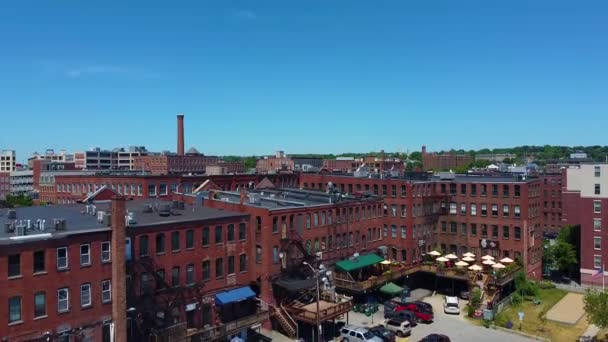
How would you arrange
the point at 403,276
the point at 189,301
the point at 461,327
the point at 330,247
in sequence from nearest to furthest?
the point at 189,301
the point at 461,327
the point at 330,247
the point at 403,276

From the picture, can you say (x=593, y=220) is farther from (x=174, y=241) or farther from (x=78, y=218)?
(x=78, y=218)

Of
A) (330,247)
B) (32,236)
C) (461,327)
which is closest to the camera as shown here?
(32,236)

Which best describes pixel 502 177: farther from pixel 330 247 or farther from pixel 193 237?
pixel 193 237

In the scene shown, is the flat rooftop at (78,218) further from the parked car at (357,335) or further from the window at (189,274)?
the parked car at (357,335)

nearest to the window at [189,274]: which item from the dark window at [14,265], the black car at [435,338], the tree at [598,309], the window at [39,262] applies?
the window at [39,262]

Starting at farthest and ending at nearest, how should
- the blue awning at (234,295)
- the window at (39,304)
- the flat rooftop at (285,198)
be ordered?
the flat rooftop at (285,198)
the blue awning at (234,295)
the window at (39,304)

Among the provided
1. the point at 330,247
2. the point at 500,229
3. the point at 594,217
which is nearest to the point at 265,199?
the point at 330,247
